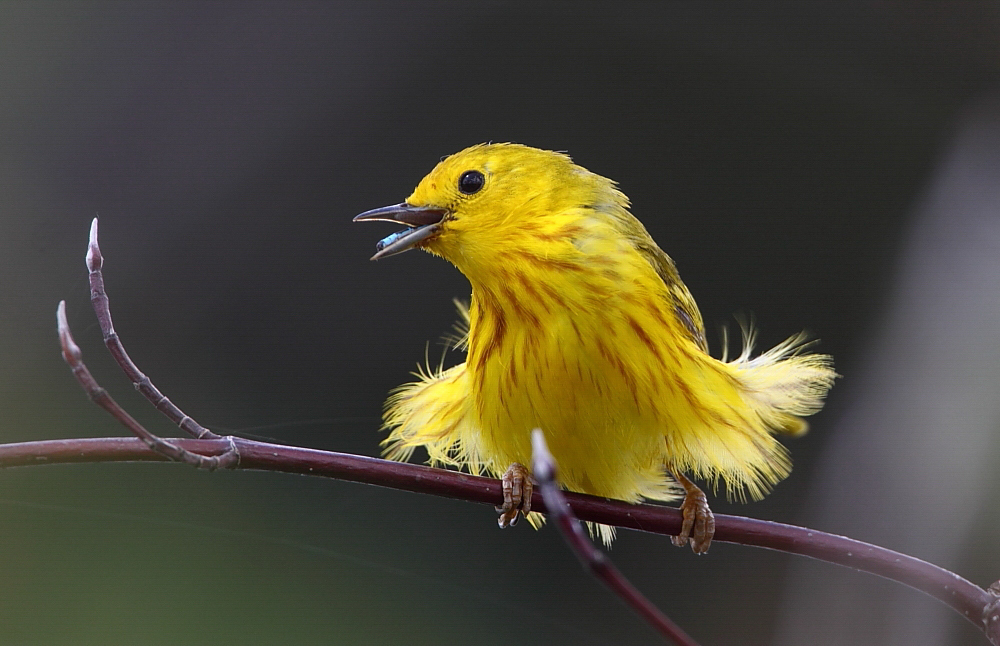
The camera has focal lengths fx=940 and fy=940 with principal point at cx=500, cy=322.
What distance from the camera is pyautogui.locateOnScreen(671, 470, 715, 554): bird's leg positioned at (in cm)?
160

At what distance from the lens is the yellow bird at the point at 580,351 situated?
150 cm

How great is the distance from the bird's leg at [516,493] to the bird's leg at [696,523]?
0.89 feet

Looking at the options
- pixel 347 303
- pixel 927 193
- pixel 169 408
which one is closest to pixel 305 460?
pixel 169 408

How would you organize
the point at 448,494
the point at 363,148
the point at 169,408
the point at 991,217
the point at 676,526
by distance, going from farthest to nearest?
the point at 363,148, the point at 991,217, the point at 676,526, the point at 448,494, the point at 169,408

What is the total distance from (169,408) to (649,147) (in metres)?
1.87

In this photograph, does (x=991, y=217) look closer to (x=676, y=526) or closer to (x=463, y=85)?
A: (x=676, y=526)

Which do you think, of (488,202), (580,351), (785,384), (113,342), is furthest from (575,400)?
(113,342)

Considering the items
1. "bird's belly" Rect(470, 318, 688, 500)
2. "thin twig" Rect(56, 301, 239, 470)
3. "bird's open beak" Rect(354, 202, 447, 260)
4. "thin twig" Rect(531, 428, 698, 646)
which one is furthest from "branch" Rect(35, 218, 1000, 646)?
"thin twig" Rect(531, 428, 698, 646)

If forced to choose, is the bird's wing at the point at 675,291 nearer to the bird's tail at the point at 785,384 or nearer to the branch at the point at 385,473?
the bird's tail at the point at 785,384

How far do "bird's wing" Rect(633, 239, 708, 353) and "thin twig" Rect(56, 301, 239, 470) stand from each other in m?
0.87

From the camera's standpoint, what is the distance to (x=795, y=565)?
2.44 meters

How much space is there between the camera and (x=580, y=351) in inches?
58.6

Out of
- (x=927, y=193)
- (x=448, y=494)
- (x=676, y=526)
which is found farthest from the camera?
(x=927, y=193)

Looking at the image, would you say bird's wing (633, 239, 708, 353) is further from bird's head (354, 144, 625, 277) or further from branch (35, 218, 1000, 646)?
branch (35, 218, 1000, 646)
